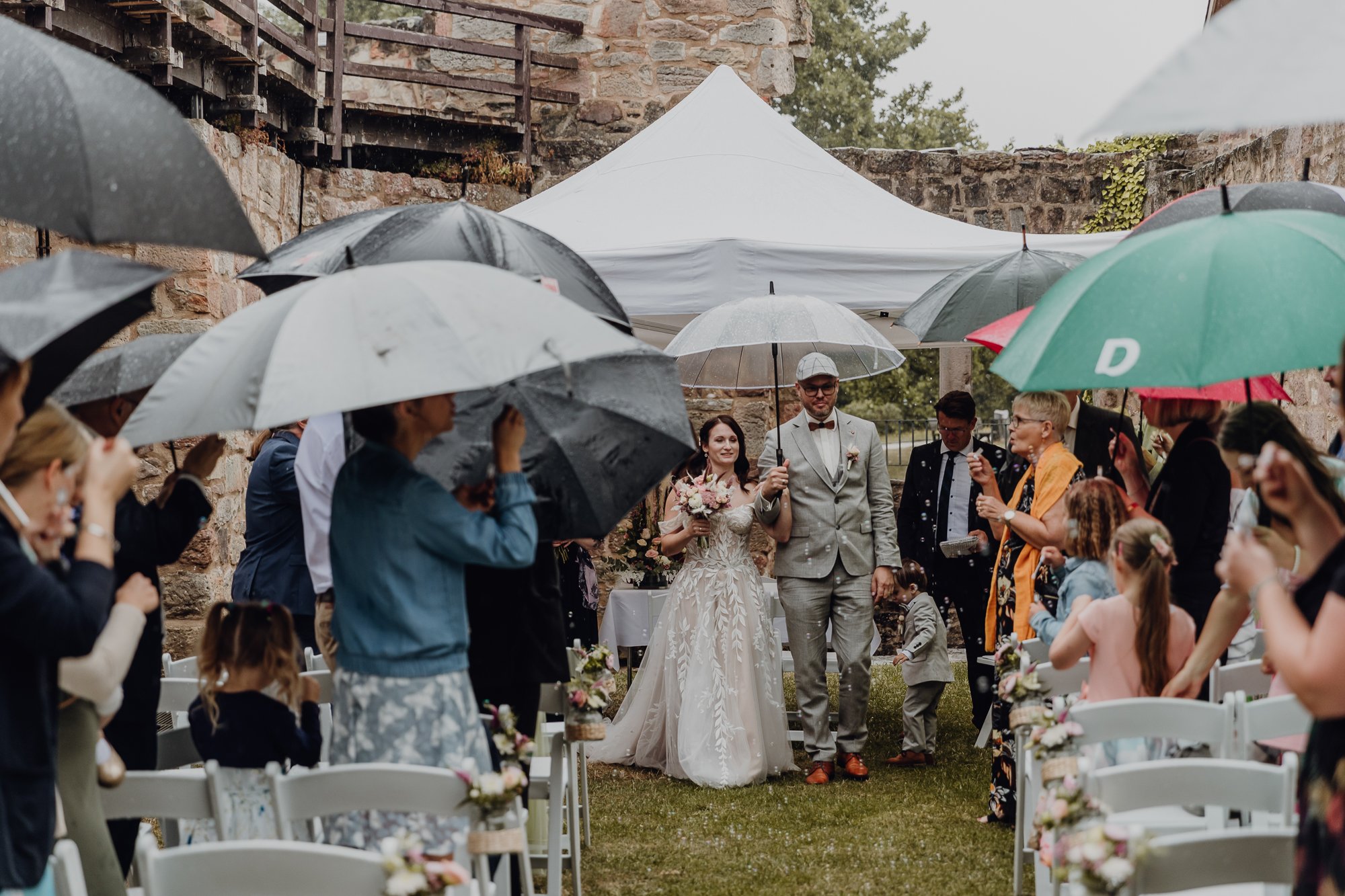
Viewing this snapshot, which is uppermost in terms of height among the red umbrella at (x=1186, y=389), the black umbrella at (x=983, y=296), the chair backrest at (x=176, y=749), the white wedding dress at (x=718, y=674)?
the black umbrella at (x=983, y=296)

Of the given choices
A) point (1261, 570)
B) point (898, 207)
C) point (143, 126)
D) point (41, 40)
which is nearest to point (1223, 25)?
point (1261, 570)

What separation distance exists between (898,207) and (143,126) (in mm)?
4829

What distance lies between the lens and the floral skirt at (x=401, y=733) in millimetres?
2863

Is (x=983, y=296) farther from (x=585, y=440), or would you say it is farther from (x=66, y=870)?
(x=66, y=870)

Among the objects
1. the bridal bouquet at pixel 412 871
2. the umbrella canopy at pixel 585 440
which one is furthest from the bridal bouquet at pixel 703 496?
the bridal bouquet at pixel 412 871

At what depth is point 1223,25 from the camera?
210cm

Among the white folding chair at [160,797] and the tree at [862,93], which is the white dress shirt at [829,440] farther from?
the tree at [862,93]

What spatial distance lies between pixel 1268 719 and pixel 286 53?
22.0ft

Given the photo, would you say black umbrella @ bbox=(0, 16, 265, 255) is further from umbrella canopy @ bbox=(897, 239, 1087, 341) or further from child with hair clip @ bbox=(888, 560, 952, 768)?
child with hair clip @ bbox=(888, 560, 952, 768)

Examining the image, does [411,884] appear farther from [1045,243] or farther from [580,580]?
[1045,243]

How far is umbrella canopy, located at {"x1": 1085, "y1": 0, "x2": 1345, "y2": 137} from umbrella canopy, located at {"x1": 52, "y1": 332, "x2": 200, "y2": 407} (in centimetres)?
224

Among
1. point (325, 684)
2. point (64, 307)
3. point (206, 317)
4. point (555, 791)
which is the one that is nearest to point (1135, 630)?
point (555, 791)

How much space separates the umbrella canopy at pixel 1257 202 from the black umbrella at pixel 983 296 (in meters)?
0.86

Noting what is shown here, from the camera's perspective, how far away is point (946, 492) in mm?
6457
